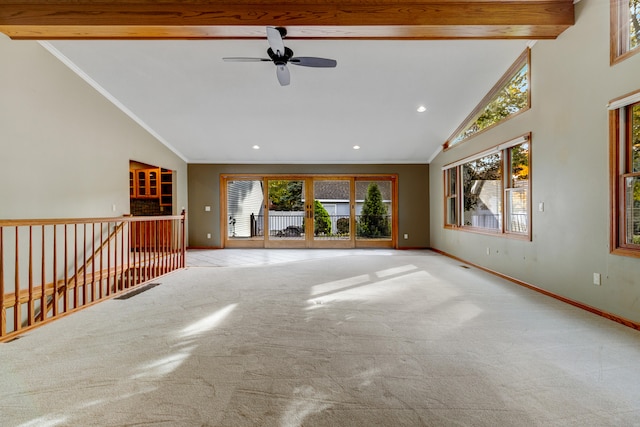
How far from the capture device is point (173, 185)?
7824 mm

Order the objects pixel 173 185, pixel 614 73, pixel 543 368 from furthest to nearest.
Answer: pixel 173 185 < pixel 614 73 < pixel 543 368

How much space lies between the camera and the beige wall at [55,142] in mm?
3699

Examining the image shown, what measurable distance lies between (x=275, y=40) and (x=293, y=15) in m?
0.49

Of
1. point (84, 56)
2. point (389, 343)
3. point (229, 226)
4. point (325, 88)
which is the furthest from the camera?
point (229, 226)

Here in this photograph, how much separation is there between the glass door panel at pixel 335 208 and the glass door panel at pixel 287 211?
387 mm

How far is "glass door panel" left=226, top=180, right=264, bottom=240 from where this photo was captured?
847 centimetres

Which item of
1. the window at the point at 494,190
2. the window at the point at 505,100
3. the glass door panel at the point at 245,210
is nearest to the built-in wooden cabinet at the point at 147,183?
the glass door panel at the point at 245,210

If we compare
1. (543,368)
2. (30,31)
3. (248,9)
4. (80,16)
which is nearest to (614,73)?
(543,368)

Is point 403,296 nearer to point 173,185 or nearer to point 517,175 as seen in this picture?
point 517,175

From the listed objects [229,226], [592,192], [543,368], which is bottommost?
[543,368]

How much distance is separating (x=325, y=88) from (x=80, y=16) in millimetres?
3202

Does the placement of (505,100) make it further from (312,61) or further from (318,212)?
(318,212)

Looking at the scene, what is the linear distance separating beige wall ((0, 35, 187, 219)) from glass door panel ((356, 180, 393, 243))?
5.44m

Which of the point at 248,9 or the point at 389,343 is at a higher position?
the point at 248,9
